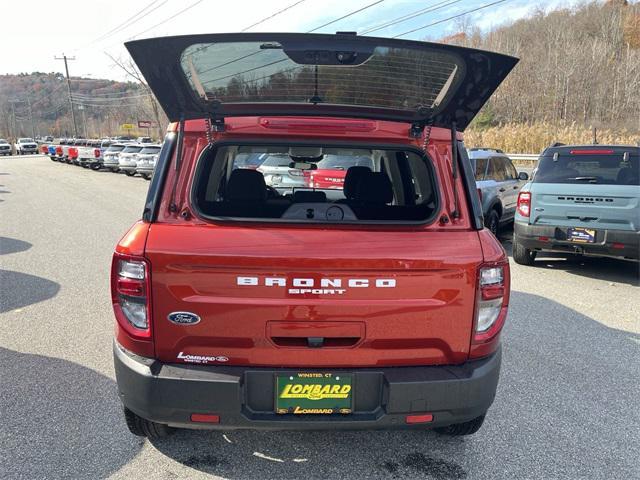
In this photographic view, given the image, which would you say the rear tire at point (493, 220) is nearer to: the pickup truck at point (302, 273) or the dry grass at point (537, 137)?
the pickup truck at point (302, 273)

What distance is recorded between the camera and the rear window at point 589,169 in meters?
6.21

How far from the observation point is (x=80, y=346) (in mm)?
4008

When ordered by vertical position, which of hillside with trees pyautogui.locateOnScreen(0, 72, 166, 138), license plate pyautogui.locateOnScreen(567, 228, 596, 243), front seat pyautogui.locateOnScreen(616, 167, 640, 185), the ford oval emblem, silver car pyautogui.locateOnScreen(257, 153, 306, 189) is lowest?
license plate pyautogui.locateOnScreen(567, 228, 596, 243)

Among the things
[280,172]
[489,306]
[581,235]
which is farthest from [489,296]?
[280,172]

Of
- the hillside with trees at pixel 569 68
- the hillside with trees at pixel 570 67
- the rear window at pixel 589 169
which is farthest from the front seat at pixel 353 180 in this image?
the hillside with trees at pixel 570 67

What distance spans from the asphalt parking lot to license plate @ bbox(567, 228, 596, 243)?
74 centimetres

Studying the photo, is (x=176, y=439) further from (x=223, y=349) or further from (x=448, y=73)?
(x=448, y=73)

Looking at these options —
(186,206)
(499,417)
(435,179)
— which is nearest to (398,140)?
(435,179)

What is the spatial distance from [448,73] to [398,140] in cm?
38

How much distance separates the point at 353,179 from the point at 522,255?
185 inches

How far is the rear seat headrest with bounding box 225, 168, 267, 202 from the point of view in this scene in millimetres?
2893

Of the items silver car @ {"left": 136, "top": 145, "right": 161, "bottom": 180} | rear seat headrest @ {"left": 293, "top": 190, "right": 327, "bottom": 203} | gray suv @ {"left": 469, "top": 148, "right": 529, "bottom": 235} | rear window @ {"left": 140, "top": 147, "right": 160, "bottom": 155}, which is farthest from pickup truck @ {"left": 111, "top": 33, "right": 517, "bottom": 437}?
rear window @ {"left": 140, "top": 147, "right": 160, "bottom": 155}

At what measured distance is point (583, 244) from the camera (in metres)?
6.18

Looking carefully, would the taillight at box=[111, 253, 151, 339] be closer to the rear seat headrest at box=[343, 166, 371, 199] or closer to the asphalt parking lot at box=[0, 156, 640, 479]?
the asphalt parking lot at box=[0, 156, 640, 479]
